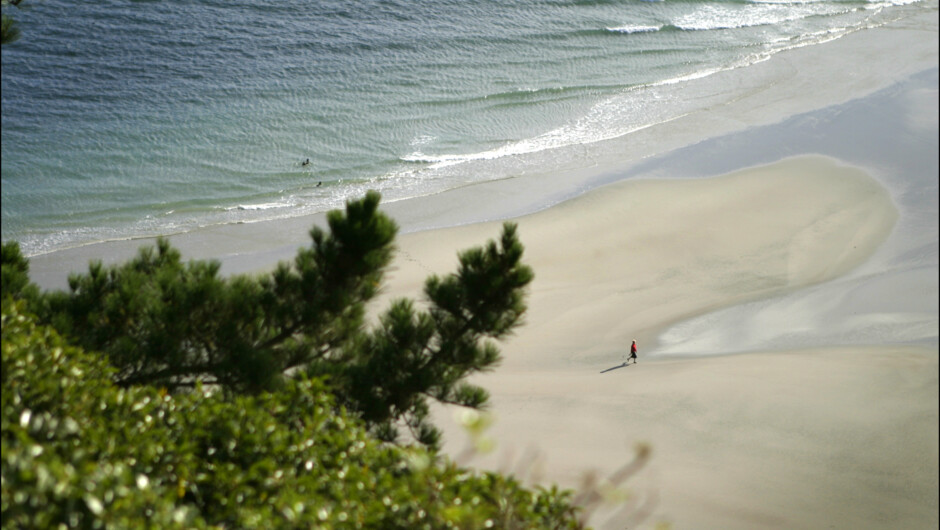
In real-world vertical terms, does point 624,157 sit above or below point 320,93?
below

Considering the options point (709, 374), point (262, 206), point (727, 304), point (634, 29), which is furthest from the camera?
point (634, 29)

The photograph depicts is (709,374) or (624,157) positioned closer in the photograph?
(709,374)

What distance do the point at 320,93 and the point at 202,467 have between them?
64.0 ft

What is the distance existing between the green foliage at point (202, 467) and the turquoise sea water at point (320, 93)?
40.6ft

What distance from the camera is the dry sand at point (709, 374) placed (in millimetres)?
8711

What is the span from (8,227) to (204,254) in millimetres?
4363

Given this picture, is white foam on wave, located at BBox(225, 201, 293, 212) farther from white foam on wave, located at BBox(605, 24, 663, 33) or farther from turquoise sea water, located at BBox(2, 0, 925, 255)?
white foam on wave, located at BBox(605, 24, 663, 33)

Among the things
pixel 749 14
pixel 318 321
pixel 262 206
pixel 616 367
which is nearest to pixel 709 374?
pixel 616 367

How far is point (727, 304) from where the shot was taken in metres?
12.5

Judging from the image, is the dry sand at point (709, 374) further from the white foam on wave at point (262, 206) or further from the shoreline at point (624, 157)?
the white foam on wave at point (262, 206)

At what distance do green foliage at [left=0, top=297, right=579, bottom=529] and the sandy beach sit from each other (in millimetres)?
1958

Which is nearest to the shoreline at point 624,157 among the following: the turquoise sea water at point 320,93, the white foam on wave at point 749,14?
the turquoise sea water at point 320,93

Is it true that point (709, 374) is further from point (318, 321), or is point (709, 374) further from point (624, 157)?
point (624, 157)

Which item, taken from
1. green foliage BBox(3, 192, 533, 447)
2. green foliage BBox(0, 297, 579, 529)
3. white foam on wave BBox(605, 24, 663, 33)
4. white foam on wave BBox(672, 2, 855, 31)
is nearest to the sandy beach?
green foliage BBox(3, 192, 533, 447)
